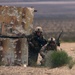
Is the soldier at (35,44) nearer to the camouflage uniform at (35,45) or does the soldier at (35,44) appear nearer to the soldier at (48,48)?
the camouflage uniform at (35,45)

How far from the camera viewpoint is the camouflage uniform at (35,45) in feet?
58.2

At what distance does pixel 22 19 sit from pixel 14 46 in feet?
2.91

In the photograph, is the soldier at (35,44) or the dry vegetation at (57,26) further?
the dry vegetation at (57,26)

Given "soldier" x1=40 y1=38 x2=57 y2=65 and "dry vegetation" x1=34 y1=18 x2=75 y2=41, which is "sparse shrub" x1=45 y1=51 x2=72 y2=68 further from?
"dry vegetation" x1=34 y1=18 x2=75 y2=41

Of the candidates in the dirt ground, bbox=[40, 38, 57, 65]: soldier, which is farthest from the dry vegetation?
the dirt ground

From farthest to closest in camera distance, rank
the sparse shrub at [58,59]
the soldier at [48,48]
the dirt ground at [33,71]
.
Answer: the soldier at [48,48], the sparse shrub at [58,59], the dirt ground at [33,71]

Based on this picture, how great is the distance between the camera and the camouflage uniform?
58.2 feet

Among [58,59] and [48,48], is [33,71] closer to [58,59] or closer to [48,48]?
[58,59]

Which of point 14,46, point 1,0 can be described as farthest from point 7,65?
point 1,0

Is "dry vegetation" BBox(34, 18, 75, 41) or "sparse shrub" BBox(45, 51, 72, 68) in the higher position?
"sparse shrub" BBox(45, 51, 72, 68)

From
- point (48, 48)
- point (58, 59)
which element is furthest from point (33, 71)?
point (48, 48)

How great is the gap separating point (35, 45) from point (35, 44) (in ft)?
0.15

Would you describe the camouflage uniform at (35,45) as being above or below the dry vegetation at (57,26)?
above

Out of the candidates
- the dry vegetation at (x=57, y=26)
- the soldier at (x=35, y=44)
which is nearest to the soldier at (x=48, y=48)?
the soldier at (x=35, y=44)
